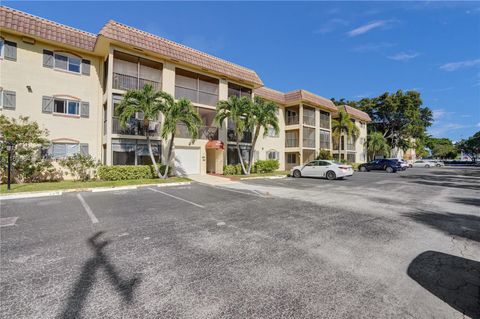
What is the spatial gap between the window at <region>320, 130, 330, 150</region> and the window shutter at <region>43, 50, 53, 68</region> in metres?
29.5

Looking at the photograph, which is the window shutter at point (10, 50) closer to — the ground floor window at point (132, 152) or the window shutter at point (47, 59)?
the window shutter at point (47, 59)

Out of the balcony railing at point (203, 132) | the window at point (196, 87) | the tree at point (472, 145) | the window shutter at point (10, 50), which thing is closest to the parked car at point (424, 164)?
the tree at point (472, 145)

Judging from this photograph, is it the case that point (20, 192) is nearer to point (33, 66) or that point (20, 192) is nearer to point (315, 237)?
point (33, 66)

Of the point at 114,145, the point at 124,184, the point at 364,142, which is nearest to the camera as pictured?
the point at 124,184

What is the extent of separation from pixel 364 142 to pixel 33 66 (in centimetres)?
4712

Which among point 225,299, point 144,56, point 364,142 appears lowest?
point 225,299

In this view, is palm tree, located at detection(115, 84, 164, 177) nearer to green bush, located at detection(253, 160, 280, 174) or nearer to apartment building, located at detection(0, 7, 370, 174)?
apartment building, located at detection(0, 7, 370, 174)

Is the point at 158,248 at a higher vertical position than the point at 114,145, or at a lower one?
lower

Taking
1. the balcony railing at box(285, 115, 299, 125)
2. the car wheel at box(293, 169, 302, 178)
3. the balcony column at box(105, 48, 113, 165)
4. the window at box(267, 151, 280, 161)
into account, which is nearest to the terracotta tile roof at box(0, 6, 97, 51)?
the balcony column at box(105, 48, 113, 165)

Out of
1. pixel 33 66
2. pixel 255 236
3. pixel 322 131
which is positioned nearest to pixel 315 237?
pixel 255 236

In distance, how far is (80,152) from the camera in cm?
1606

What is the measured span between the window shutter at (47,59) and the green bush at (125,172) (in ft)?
25.4

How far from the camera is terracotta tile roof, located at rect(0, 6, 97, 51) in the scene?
13.5m

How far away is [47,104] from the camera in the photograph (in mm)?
14969
